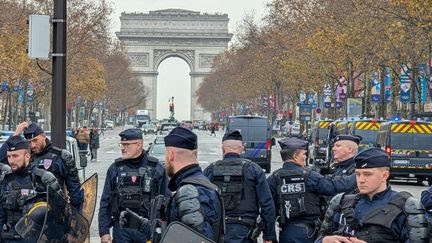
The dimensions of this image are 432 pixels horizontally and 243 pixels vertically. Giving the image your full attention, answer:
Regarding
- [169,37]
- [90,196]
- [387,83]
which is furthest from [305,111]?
[169,37]

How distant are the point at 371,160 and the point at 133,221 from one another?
1.60 meters

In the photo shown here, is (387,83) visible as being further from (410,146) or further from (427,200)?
(427,200)

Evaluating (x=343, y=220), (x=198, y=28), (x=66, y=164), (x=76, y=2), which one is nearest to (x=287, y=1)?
(x=76, y=2)

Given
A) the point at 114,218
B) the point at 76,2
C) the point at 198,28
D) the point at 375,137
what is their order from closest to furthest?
the point at 114,218 → the point at 375,137 → the point at 76,2 → the point at 198,28

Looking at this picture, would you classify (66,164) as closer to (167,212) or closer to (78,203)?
(78,203)

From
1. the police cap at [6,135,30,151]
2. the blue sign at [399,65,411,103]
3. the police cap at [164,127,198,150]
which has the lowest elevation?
the police cap at [6,135,30,151]

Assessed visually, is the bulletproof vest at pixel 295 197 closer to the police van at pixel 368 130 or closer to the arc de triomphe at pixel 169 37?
the police van at pixel 368 130

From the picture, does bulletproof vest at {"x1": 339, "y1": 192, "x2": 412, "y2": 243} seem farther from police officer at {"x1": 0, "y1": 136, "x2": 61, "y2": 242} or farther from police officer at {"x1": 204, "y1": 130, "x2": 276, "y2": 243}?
police officer at {"x1": 0, "y1": 136, "x2": 61, "y2": 242}

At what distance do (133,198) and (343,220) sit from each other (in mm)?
3802

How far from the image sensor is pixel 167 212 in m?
6.29

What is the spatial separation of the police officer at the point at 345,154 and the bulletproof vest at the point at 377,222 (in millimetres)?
3544

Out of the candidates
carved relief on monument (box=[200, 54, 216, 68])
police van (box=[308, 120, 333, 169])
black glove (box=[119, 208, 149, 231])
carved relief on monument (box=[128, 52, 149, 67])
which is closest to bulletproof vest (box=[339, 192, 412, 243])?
black glove (box=[119, 208, 149, 231])

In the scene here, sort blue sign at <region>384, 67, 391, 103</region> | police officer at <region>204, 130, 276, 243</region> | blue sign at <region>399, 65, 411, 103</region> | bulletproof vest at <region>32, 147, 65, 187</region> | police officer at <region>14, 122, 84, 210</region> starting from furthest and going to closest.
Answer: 1. blue sign at <region>384, 67, 391, 103</region>
2. blue sign at <region>399, 65, 411, 103</region>
3. bulletproof vest at <region>32, 147, 65, 187</region>
4. police officer at <region>14, 122, 84, 210</region>
5. police officer at <region>204, 130, 276, 243</region>

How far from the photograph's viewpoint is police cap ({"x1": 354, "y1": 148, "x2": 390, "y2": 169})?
668 centimetres
